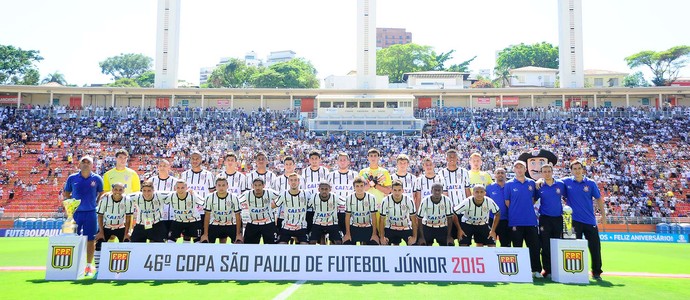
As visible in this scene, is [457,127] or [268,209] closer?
[268,209]

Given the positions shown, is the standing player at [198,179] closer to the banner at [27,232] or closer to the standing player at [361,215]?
the standing player at [361,215]

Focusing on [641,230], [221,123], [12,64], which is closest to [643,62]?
[641,230]

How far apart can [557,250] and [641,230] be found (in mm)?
18928

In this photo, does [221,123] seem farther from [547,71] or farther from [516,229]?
[547,71]

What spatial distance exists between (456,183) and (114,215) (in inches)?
253

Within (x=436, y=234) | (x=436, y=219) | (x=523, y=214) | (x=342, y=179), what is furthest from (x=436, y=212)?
(x=342, y=179)

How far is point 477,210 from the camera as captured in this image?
8.64 m

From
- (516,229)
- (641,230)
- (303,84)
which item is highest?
(303,84)

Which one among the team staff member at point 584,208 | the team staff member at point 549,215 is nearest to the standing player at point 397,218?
the team staff member at point 549,215

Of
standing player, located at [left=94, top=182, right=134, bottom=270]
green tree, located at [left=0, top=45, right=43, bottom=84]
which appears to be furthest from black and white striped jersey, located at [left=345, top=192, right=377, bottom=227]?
green tree, located at [left=0, top=45, right=43, bottom=84]

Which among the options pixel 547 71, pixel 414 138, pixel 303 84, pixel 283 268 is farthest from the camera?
pixel 303 84

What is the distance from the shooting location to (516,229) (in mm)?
8555

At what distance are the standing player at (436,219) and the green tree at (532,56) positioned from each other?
71145 mm

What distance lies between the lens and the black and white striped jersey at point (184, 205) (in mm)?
8836
